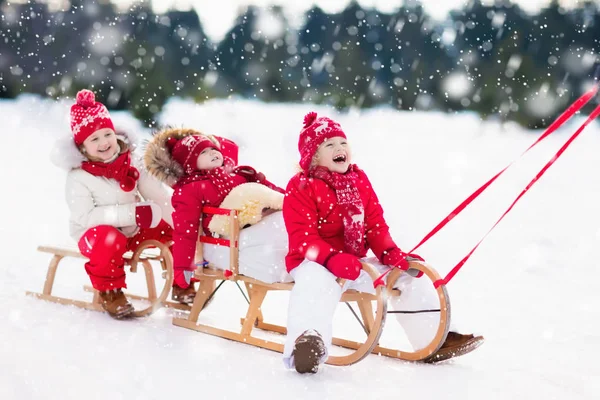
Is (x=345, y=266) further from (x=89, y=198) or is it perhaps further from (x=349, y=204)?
(x=89, y=198)

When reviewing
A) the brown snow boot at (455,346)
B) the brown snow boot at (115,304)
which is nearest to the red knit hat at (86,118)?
the brown snow boot at (115,304)

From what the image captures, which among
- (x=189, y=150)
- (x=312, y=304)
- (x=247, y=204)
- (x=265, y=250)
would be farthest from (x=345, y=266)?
(x=189, y=150)

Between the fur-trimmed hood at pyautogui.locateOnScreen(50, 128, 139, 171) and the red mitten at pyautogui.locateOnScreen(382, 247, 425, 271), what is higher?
the fur-trimmed hood at pyautogui.locateOnScreen(50, 128, 139, 171)

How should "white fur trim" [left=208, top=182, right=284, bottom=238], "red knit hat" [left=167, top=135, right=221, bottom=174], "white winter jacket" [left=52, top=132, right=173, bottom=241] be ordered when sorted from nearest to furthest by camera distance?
"white fur trim" [left=208, top=182, right=284, bottom=238] < "red knit hat" [left=167, top=135, right=221, bottom=174] < "white winter jacket" [left=52, top=132, right=173, bottom=241]

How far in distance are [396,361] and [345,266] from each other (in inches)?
21.3

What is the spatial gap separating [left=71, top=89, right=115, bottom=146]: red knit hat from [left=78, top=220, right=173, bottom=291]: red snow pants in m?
0.50

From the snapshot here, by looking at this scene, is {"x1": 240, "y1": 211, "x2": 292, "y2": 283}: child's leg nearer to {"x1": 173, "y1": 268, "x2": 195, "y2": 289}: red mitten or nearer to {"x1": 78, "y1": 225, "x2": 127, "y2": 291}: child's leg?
{"x1": 173, "y1": 268, "x2": 195, "y2": 289}: red mitten

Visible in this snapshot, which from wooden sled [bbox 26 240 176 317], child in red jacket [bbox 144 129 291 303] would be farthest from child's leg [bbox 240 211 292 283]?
wooden sled [bbox 26 240 176 317]

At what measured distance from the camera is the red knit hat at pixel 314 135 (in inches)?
A: 121

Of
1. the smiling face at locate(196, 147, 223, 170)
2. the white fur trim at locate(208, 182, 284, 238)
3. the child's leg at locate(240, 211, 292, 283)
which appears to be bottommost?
the child's leg at locate(240, 211, 292, 283)

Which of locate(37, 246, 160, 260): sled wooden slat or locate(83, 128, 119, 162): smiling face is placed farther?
locate(37, 246, 160, 260): sled wooden slat

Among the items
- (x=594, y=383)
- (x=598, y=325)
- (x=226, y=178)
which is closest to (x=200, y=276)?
(x=226, y=178)

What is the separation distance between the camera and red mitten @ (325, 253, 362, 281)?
2791mm

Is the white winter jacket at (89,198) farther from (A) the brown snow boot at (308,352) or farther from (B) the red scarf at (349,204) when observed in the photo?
(A) the brown snow boot at (308,352)
